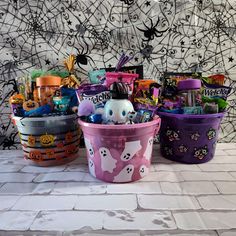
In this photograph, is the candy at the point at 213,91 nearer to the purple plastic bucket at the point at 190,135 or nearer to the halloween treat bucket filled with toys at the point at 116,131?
the purple plastic bucket at the point at 190,135

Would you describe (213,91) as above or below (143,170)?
above

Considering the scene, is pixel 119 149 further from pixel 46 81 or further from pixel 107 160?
pixel 46 81

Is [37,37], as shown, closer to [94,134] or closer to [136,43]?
[136,43]

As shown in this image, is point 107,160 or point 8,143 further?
point 8,143

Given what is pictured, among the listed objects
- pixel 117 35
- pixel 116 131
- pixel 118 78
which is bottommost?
pixel 116 131

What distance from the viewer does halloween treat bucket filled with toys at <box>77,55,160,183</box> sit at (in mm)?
598

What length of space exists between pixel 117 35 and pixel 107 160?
19.3 inches

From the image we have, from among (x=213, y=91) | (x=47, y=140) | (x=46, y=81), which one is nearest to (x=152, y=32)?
(x=213, y=91)

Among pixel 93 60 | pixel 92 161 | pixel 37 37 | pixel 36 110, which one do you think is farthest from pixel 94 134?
pixel 37 37

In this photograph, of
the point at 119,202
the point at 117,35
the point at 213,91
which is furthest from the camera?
A: the point at 117,35

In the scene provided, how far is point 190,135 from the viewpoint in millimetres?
722

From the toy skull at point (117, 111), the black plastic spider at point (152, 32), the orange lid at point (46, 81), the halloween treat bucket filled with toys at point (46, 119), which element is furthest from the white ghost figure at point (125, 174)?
the black plastic spider at point (152, 32)

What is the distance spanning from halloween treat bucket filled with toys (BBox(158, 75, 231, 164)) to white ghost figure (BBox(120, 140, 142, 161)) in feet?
0.57

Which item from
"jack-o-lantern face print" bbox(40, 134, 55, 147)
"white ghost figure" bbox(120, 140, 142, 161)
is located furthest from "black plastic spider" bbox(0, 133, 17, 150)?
"white ghost figure" bbox(120, 140, 142, 161)
